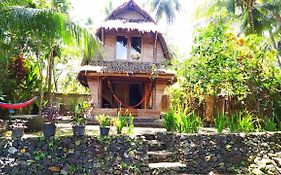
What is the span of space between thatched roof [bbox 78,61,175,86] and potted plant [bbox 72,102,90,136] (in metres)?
5.54

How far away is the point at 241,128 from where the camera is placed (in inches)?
324

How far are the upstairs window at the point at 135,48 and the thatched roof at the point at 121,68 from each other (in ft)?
1.54

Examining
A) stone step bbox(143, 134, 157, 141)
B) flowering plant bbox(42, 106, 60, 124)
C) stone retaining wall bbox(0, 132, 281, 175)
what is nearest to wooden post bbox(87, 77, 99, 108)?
stone step bbox(143, 134, 157, 141)

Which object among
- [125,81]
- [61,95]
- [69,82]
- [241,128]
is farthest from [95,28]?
[69,82]

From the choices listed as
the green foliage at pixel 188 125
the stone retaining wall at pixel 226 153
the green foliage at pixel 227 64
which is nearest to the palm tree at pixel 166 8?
the green foliage at pixel 227 64

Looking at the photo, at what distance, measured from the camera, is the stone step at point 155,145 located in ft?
24.8

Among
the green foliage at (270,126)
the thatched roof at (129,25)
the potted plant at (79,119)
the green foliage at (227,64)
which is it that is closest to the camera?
the potted plant at (79,119)

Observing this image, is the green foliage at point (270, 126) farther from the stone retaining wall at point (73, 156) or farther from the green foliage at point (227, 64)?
the stone retaining wall at point (73, 156)

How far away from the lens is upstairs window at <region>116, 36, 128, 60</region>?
14.2m

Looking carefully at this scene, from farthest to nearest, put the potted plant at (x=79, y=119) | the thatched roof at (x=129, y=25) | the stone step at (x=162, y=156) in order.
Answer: the thatched roof at (x=129, y=25)
the stone step at (x=162, y=156)
the potted plant at (x=79, y=119)

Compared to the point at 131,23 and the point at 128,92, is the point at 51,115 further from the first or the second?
the point at 128,92

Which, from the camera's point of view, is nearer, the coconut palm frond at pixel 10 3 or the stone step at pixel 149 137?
the coconut palm frond at pixel 10 3

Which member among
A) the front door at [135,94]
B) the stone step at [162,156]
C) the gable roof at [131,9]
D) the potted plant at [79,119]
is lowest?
the stone step at [162,156]

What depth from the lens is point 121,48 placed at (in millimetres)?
14336
